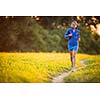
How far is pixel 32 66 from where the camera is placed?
432 centimetres

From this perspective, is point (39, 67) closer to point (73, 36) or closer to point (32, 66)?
point (32, 66)

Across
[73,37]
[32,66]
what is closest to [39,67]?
[32,66]

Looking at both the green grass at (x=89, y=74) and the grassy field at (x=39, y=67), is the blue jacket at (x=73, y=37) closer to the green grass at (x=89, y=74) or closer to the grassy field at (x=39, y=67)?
the grassy field at (x=39, y=67)

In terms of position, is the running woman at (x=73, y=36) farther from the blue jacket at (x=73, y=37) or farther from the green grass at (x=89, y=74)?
the green grass at (x=89, y=74)

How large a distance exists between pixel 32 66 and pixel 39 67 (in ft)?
0.26

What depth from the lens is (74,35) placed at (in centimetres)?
434

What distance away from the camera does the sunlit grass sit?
169 inches

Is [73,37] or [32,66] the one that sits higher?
[73,37]

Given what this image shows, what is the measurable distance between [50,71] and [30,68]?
0.22 metres

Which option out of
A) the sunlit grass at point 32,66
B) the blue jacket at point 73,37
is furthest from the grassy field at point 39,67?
the blue jacket at point 73,37

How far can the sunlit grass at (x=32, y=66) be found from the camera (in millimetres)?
4301

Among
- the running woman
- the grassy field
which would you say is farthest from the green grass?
the running woman

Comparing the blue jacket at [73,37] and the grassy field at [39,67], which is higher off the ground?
the blue jacket at [73,37]
